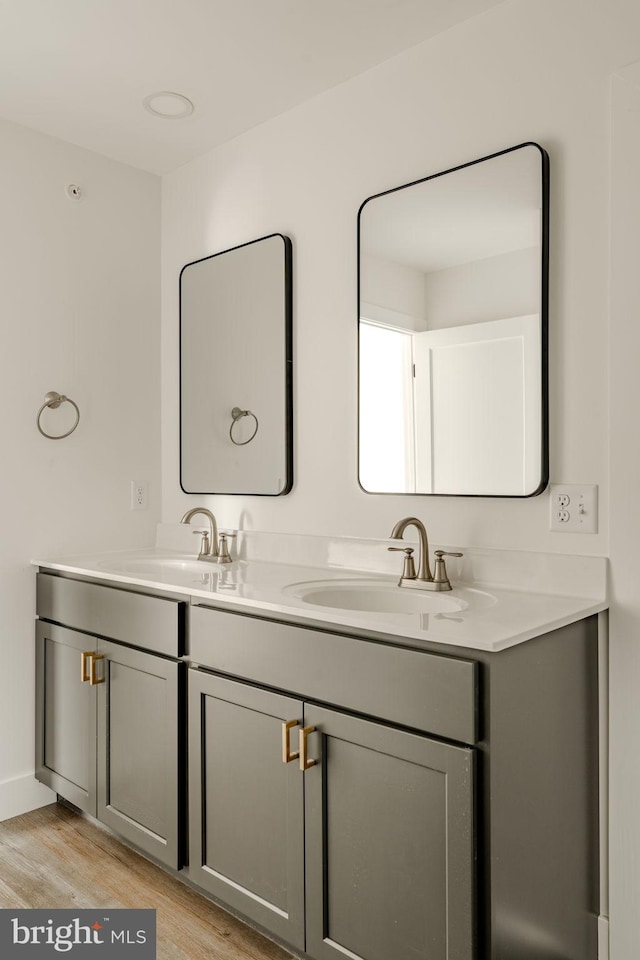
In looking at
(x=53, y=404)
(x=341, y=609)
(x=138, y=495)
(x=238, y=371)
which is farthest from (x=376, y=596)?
(x=53, y=404)

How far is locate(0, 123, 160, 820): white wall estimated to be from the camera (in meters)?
2.42

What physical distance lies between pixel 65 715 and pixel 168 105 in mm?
2015

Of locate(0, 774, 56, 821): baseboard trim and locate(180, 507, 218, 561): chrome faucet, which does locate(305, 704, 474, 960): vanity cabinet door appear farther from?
locate(0, 774, 56, 821): baseboard trim

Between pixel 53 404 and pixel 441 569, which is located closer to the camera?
pixel 441 569

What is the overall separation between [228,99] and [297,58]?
12.3 inches

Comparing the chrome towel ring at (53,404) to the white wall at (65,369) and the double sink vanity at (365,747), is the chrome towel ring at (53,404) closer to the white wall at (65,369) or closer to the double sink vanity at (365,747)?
the white wall at (65,369)

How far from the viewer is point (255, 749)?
1678 mm

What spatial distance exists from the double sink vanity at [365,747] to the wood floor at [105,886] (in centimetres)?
10

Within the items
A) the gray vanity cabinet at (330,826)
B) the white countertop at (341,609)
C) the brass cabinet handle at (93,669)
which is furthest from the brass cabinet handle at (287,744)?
the brass cabinet handle at (93,669)

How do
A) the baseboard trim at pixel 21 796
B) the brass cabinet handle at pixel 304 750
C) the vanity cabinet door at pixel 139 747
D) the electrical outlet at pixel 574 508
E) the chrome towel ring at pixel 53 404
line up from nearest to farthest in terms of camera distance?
1. the brass cabinet handle at pixel 304 750
2. the electrical outlet at pixel 574 508
3. the vanity cabinet door at pixel 139 747
4. the baseboard trim at pixel 21 796
5. the chrome towel ring at pixel 53 404

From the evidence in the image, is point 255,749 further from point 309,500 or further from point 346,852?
point 309,500

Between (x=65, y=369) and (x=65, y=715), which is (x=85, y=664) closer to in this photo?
(x=65, y=715)

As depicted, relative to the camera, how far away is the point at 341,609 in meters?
1.64

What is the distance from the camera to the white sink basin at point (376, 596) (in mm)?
1773
